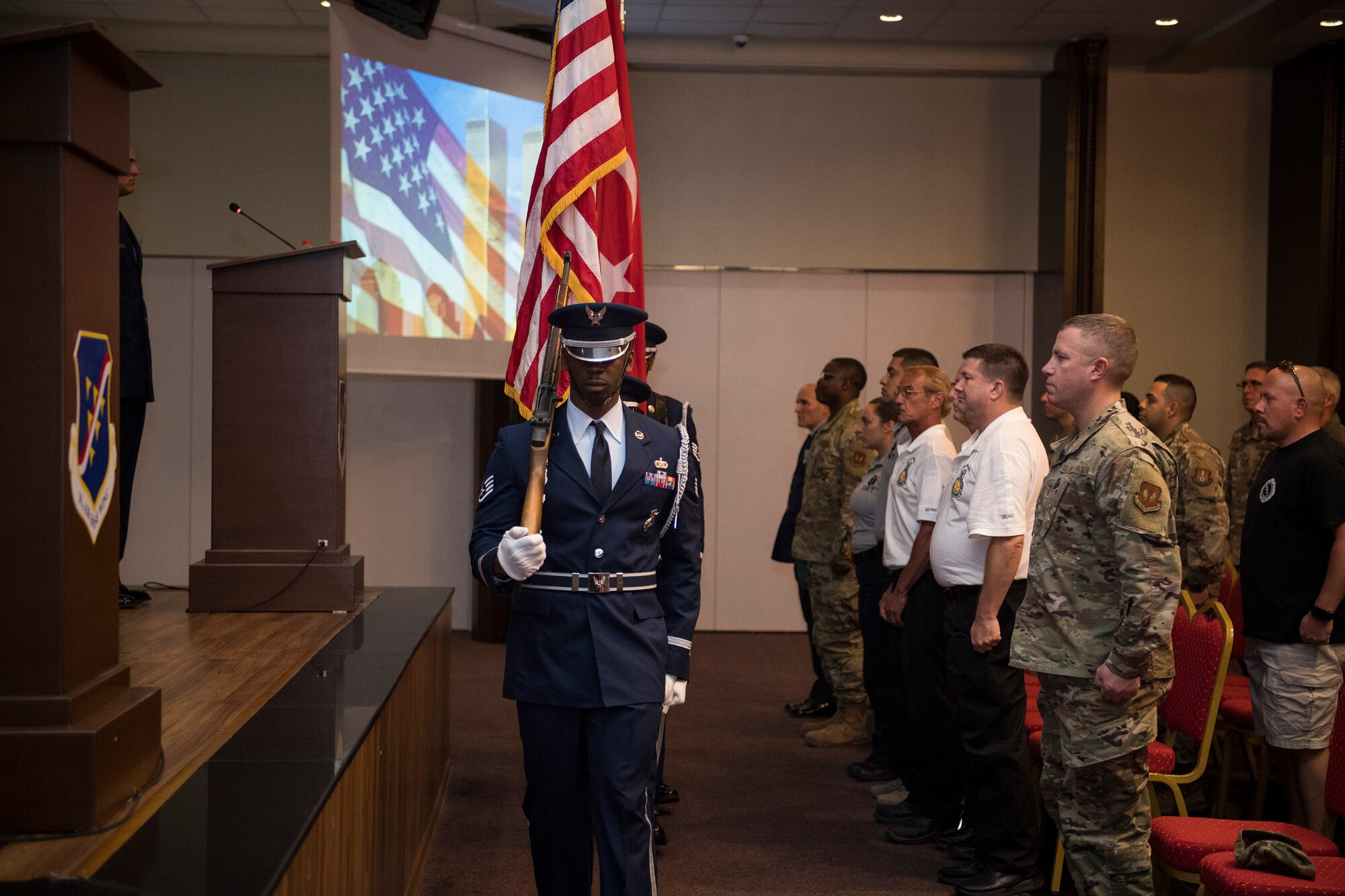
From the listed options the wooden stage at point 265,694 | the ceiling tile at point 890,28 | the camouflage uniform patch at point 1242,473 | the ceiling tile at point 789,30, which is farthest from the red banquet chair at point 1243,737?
the ceiling tile at point 789,30

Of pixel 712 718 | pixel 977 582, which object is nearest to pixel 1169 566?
pixel 977 582

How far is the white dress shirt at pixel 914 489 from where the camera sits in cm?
386

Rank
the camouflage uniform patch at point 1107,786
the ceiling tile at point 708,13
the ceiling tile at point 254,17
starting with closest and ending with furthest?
the camouflage uniform patch at point 1107,786 < the ceiling tile at point 708,13 < the ceiling tile at point 254,17

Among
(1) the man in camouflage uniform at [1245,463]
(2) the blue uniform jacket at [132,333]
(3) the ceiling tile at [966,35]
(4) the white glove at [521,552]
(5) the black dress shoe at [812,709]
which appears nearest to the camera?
(4) the white glove at [521,552]

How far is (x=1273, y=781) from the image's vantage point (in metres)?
4.39

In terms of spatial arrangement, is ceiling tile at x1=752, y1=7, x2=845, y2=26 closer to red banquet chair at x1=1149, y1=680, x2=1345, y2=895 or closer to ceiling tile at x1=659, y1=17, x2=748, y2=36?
ceiling tile at x1=659, y1=17, x2=748, y2=36

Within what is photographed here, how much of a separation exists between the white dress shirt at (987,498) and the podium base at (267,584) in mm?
1878

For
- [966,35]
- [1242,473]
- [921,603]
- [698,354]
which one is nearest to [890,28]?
[966,35]

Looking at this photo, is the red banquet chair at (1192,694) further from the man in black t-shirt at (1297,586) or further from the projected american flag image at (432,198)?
the projected american flag image at (432,198)

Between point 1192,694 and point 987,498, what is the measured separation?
2.44 feet

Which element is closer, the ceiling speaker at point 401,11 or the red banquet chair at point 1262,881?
the red banquet chair at point 1262,881

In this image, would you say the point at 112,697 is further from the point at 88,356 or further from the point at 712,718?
the point at 712,718

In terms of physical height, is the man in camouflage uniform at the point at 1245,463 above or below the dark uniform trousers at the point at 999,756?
above

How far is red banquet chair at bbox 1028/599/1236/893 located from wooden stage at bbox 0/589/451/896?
182 centimetres
